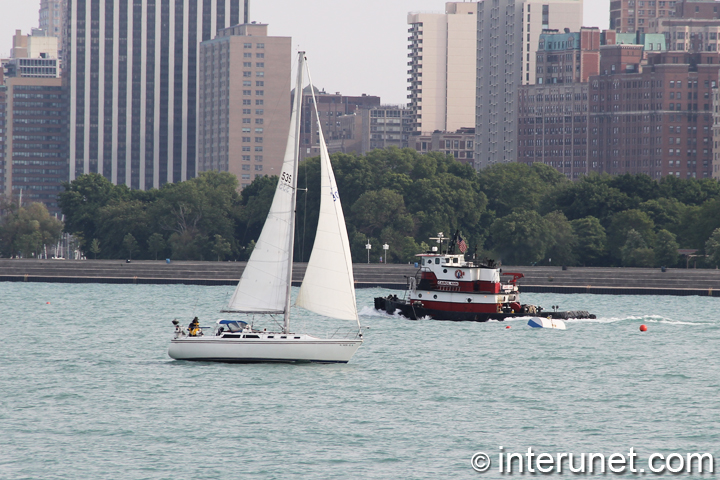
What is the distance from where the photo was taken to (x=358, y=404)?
40812mm

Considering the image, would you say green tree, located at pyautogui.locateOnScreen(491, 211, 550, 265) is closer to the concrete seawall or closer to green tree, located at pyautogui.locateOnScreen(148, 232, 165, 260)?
A: the concrete seawall

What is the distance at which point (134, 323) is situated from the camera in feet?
243

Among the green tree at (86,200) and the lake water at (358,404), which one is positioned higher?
the green tree at (86,200)

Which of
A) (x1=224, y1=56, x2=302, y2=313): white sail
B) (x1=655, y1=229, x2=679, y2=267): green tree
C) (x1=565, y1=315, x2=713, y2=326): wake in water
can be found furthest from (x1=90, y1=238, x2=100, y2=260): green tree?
(x1=224, y1=56, x2=302, y2=313): white sail

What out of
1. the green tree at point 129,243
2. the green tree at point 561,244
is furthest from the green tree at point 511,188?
the green tree at point 129,243

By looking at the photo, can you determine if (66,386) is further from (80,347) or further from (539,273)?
(539,273)

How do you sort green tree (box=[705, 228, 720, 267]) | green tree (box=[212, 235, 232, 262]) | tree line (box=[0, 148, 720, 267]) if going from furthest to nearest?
green tree (box=[212, 235, 232, 262])
tree line (box=[0, 148, 720, 267])
green tree (box=[705, 228, 720, 267])

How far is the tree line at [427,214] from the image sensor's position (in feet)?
434

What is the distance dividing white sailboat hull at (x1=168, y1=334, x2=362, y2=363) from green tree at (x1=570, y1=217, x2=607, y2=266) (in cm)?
9043

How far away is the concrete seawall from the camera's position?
112m

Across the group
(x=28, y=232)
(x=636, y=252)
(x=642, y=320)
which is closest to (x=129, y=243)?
(x=28, y=232)

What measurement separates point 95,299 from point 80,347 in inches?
1705

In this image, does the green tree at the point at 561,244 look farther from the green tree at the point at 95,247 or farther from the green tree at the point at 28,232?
the green tree at the point at 28,232

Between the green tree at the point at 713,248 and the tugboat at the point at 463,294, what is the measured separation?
49.0 m
